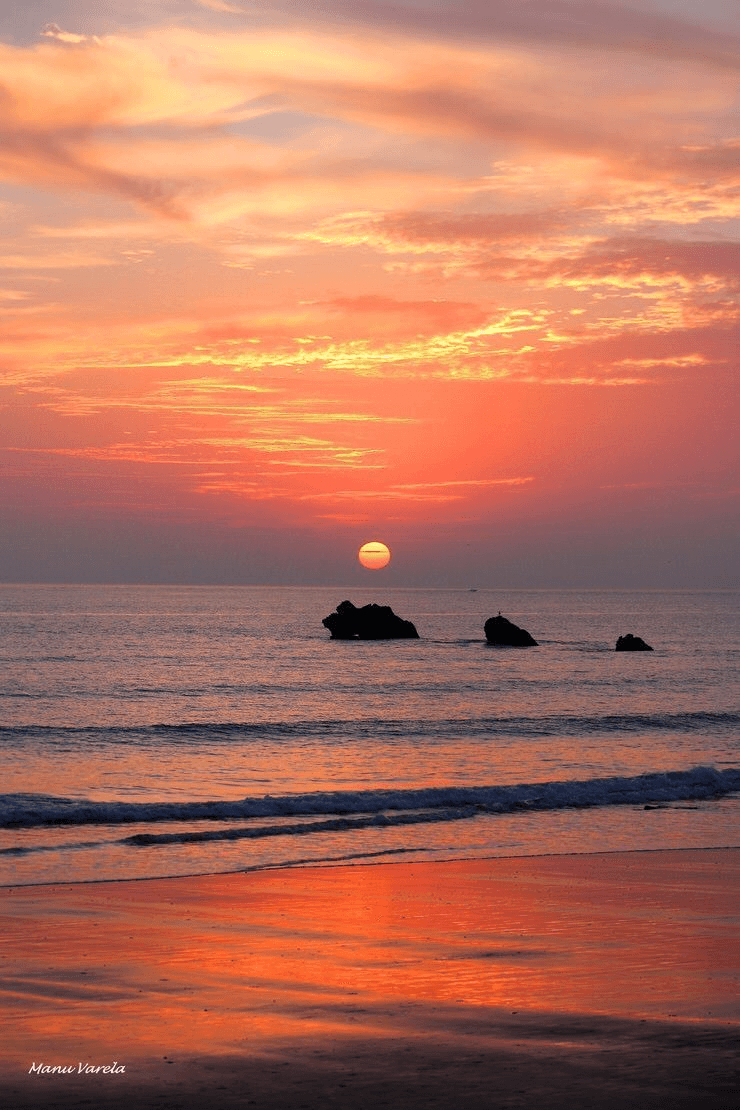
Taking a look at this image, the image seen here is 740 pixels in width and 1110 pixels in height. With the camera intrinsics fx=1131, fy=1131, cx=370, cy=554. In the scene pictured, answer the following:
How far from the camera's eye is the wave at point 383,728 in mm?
42844

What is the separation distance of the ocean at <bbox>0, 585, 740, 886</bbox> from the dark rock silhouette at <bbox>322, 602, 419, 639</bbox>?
29706 mm

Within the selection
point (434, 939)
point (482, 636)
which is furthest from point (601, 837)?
point (482, 636)

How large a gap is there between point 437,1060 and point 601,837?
15.1 metres

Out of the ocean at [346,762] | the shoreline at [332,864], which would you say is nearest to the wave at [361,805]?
the ocean at [346,762]

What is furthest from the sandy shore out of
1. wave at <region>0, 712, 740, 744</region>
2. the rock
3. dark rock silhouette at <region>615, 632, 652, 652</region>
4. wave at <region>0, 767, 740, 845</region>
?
the rock

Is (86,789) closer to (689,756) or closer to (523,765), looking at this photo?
(523,765)

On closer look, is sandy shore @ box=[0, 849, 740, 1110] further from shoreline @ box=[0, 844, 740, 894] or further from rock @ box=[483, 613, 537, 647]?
rock @ box=[483, 613, 537, 647]

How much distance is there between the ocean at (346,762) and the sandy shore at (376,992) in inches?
142

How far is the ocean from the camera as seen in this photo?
2314 centimetres

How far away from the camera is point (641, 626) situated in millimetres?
165750

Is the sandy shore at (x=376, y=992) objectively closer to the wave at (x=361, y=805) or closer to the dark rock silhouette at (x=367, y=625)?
the wave at (x=361, y=805)

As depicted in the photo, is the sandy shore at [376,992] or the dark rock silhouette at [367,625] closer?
the sandy shore at [376,992]

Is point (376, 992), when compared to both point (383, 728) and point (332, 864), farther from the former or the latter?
point (383, 728)
